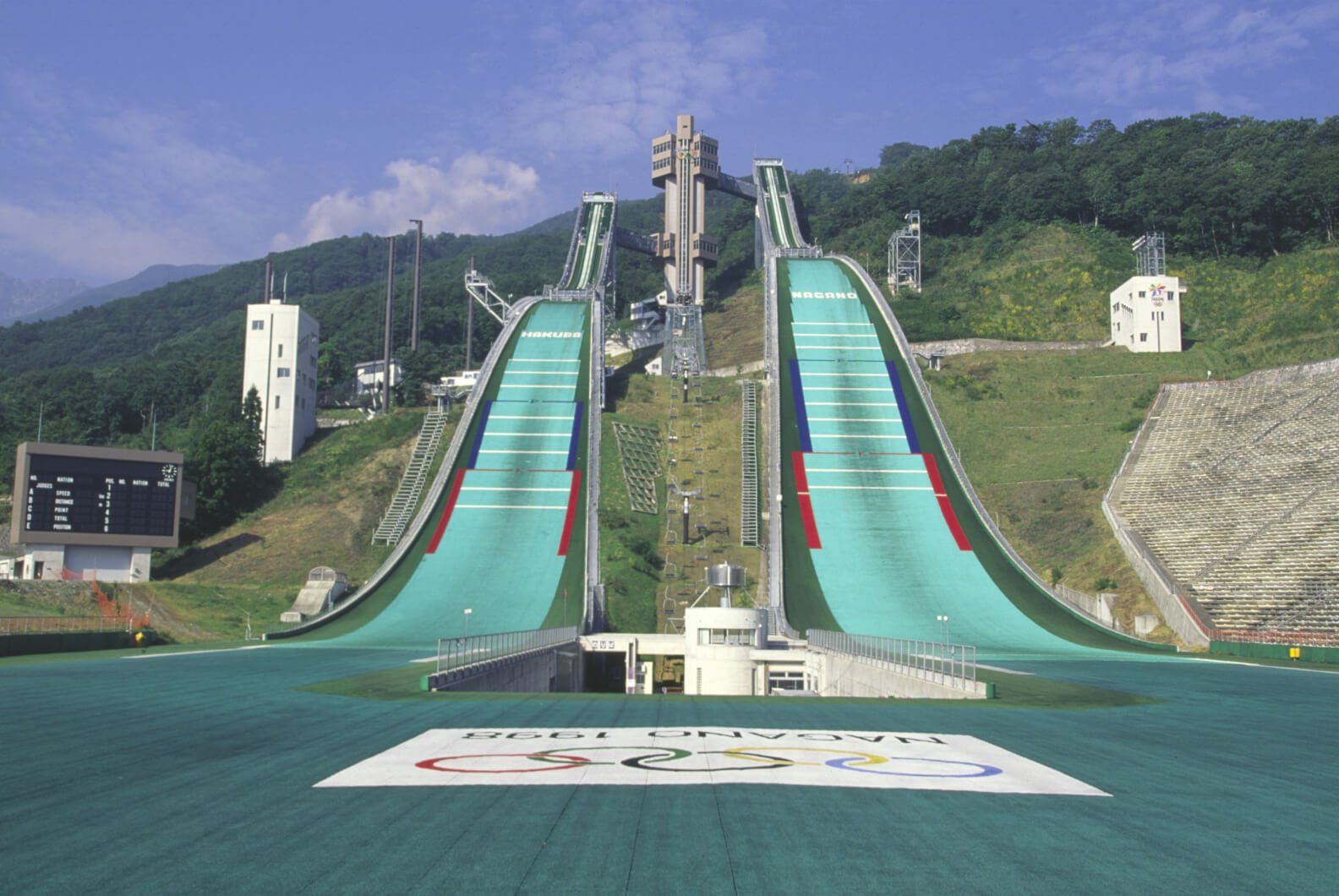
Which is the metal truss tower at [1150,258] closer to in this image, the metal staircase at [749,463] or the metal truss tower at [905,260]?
the metal truss tower at [905,260]

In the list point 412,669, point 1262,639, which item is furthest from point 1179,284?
point 412,669

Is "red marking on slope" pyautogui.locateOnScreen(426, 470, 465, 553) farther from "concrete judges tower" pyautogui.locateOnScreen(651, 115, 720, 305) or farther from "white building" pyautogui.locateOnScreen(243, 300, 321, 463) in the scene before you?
"concrete judges tower" pyautogui.locateOnScreen(651, 115, 720, 305)

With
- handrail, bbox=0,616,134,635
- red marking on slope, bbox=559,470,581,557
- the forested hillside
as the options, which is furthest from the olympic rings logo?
the forested hillside

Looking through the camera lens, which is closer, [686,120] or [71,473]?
[71,473]

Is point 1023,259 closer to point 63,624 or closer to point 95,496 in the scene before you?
point 95,496

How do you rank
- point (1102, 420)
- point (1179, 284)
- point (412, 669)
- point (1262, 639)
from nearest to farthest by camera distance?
point (412, 669), point (1262, 639), point (1102, 420), point (1179, 284)

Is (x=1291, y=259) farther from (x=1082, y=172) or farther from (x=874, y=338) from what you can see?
(x=874, y=338)
